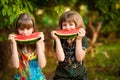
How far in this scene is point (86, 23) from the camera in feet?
35.7

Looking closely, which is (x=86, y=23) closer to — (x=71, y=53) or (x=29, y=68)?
(x=71, y=53)

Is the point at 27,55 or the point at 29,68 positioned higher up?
the point at 27,55

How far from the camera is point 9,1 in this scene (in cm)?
690

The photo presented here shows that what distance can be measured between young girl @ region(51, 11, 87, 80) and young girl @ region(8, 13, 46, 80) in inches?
12.4

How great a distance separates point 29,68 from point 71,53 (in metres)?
0.65

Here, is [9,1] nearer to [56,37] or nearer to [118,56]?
[56,37]

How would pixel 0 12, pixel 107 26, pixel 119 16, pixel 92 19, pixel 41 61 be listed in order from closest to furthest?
pixel 41 61 → pixel 0 12 → pixel 119 16 → pixel 92 19 → pixel 107 26

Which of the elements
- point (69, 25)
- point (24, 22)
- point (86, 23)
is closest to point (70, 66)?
point (69, 25)

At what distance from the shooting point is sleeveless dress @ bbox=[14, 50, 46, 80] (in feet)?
19.5

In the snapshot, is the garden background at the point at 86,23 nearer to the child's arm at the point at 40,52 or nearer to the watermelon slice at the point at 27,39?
the watermelon slice at the point at 27,39

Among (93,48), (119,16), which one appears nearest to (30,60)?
(119,16)

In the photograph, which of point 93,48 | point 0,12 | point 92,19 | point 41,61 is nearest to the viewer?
point 41,61

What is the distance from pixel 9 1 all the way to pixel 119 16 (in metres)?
4.13

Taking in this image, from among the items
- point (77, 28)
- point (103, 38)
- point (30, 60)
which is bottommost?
point (103, 38)
